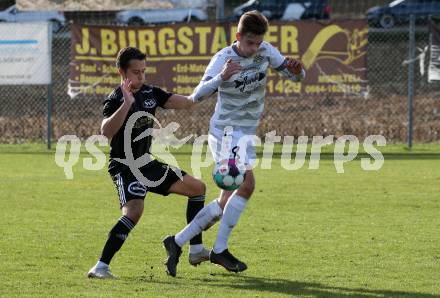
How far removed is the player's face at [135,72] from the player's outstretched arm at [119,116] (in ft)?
0.35

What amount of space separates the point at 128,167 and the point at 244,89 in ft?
3.53

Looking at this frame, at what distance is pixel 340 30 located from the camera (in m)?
18.9

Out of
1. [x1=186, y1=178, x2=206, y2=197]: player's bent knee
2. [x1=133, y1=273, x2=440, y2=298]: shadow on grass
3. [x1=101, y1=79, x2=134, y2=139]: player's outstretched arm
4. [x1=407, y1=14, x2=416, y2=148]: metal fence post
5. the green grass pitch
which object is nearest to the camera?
[x1=133, y1=273, x2=440, y2=298]: shadow on grass

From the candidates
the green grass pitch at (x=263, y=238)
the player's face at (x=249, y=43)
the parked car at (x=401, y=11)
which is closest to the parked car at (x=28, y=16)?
the parked car at (x=401, y=11)

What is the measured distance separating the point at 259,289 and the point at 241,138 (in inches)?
54.7

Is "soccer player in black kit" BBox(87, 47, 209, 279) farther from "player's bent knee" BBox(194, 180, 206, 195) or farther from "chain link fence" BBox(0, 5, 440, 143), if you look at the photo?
"chain link fence" BBox(0, 5, 440, 143)

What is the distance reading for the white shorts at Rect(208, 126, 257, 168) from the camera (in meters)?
7.85

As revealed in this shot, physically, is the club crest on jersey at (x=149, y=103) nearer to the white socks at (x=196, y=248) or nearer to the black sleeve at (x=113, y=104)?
the black sleeve at (x=113, y=104)

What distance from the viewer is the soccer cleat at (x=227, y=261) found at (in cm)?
755

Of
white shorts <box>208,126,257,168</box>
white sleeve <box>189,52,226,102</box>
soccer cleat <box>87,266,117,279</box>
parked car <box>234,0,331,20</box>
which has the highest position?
parked car <box>234,0,331,20</box>

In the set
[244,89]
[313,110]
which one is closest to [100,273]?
[244,89]

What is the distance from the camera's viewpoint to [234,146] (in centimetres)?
789

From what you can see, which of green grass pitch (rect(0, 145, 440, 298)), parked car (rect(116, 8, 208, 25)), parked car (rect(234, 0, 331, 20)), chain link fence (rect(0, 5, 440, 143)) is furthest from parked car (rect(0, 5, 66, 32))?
green grass pitch (rect(0, 145, 440, 298))

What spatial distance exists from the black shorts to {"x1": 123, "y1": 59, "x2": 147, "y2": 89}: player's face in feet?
2.02
